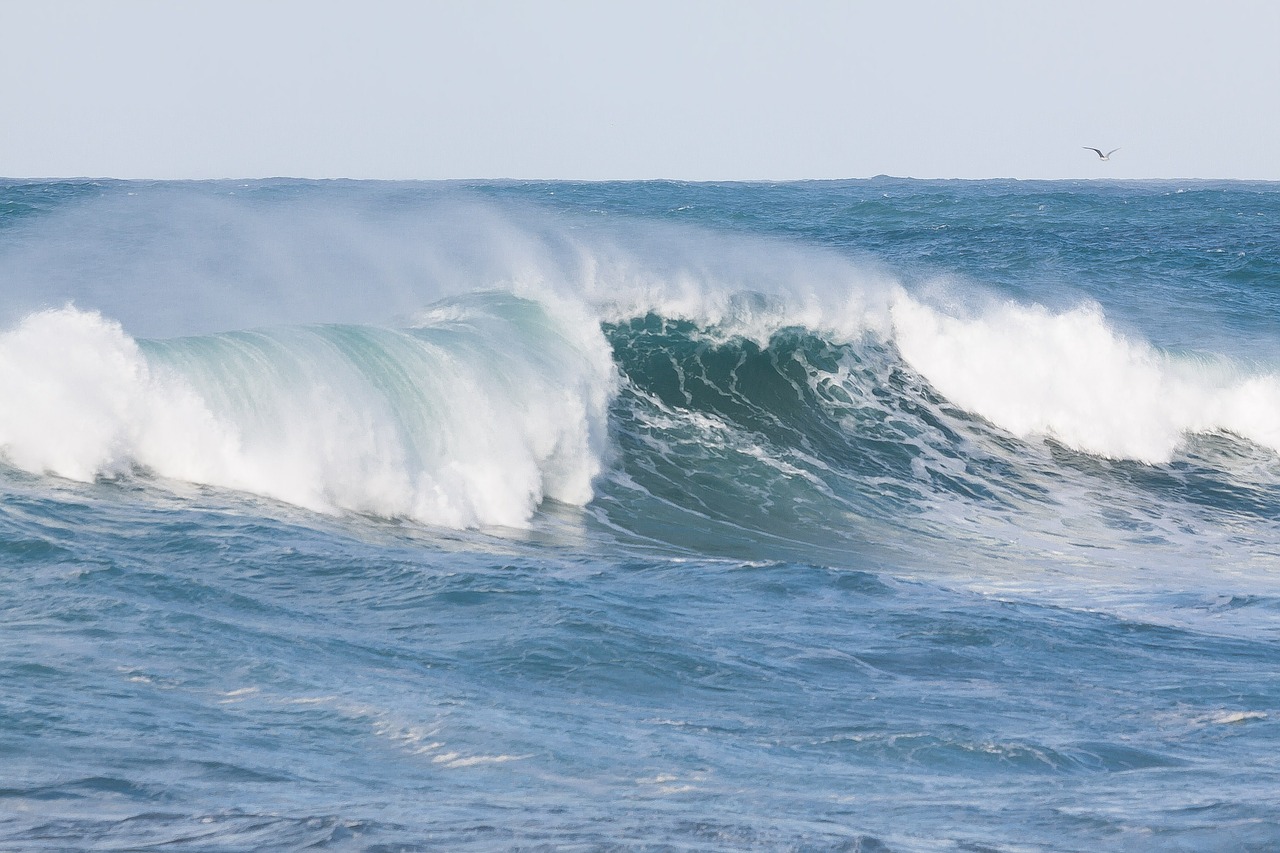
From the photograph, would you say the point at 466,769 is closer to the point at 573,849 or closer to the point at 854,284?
the point at 573,849

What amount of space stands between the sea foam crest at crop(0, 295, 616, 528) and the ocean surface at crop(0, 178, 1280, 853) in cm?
4

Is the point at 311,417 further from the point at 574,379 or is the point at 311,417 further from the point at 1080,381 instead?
the point at 1080,381

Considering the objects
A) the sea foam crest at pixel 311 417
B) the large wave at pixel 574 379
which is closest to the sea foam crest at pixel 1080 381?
the large wave at pixel 574 379

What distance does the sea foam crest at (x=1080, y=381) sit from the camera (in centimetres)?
1748

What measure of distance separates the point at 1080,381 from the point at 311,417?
1119 cm

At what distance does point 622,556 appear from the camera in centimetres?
967

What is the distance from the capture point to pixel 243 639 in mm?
6555

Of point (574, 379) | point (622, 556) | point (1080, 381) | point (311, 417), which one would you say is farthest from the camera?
point (1080, 381)

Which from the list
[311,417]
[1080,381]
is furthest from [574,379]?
[1080,381]

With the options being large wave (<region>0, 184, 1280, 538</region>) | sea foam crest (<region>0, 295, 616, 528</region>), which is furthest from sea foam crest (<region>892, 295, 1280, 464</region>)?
sea foam crest (<region>0, 295, 616, 528</region>)

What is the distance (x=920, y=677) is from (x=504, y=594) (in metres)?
2.33

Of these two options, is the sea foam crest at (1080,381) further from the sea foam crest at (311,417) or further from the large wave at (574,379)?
the sea foam crest at (311,417)

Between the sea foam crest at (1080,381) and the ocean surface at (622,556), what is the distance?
0.21 ft

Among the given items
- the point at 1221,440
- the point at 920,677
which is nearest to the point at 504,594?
the point at 920,677
